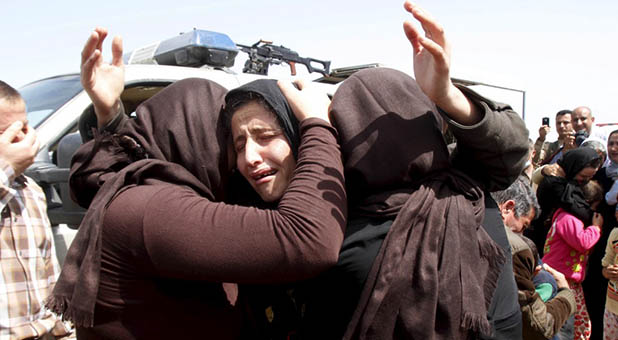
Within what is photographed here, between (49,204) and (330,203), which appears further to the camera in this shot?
(49,204)

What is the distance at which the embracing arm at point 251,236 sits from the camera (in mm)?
1288

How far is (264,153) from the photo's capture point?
158cm

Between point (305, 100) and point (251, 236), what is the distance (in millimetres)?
443

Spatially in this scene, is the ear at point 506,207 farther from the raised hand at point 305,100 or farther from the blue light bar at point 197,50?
the blue light bar at point 197,50

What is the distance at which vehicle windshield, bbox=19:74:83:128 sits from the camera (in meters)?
3.09

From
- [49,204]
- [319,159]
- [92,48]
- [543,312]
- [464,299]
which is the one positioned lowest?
[543,312]

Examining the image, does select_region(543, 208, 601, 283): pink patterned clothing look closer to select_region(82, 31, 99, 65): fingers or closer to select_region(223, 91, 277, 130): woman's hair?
select_region(223, 91, 277, 130): woman's hair

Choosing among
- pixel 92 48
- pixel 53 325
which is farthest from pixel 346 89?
pixel 53 325

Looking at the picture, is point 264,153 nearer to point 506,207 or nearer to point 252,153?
point 252,153

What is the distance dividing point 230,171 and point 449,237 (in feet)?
2.38

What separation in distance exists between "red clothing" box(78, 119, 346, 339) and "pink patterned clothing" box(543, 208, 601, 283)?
Answer: 3756mm

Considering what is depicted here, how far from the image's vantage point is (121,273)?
1.39 metres

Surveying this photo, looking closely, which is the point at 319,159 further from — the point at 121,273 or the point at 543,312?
the point at 543,312

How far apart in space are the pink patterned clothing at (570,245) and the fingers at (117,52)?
4.05 m
